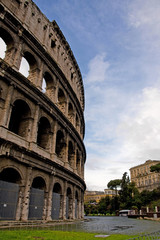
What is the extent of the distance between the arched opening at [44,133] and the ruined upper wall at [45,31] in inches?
249

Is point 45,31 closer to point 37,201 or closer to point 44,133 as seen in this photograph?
point 44,133

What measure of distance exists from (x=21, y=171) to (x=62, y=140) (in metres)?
7.27

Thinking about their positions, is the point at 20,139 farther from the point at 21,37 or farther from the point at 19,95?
the point at 21,37

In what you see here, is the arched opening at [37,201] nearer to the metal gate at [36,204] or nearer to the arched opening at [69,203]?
the metal gate at [36,204]

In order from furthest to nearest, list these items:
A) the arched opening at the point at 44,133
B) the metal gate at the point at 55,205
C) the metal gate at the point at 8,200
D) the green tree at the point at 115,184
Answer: the green tree at the point at 115,184 < the arched opening at the point at 44,133 < the metal gate at the point at 55,205 < the metal gate at the point at 8,200

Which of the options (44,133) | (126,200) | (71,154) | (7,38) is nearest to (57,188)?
(44,133)

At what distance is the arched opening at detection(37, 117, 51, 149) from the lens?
16867 millimetres

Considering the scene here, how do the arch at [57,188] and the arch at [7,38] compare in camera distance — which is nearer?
the arch at [7,38]

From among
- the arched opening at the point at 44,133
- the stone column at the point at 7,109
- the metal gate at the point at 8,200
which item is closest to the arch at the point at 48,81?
the arched opening at the point at 44,133

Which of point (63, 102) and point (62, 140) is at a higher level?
point (63, 102)

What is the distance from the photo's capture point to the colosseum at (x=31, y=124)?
1245 cm

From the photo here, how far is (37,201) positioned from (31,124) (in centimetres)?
538

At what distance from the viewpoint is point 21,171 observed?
1291 centimetres

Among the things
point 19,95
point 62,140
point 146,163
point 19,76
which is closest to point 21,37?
point 19,76
